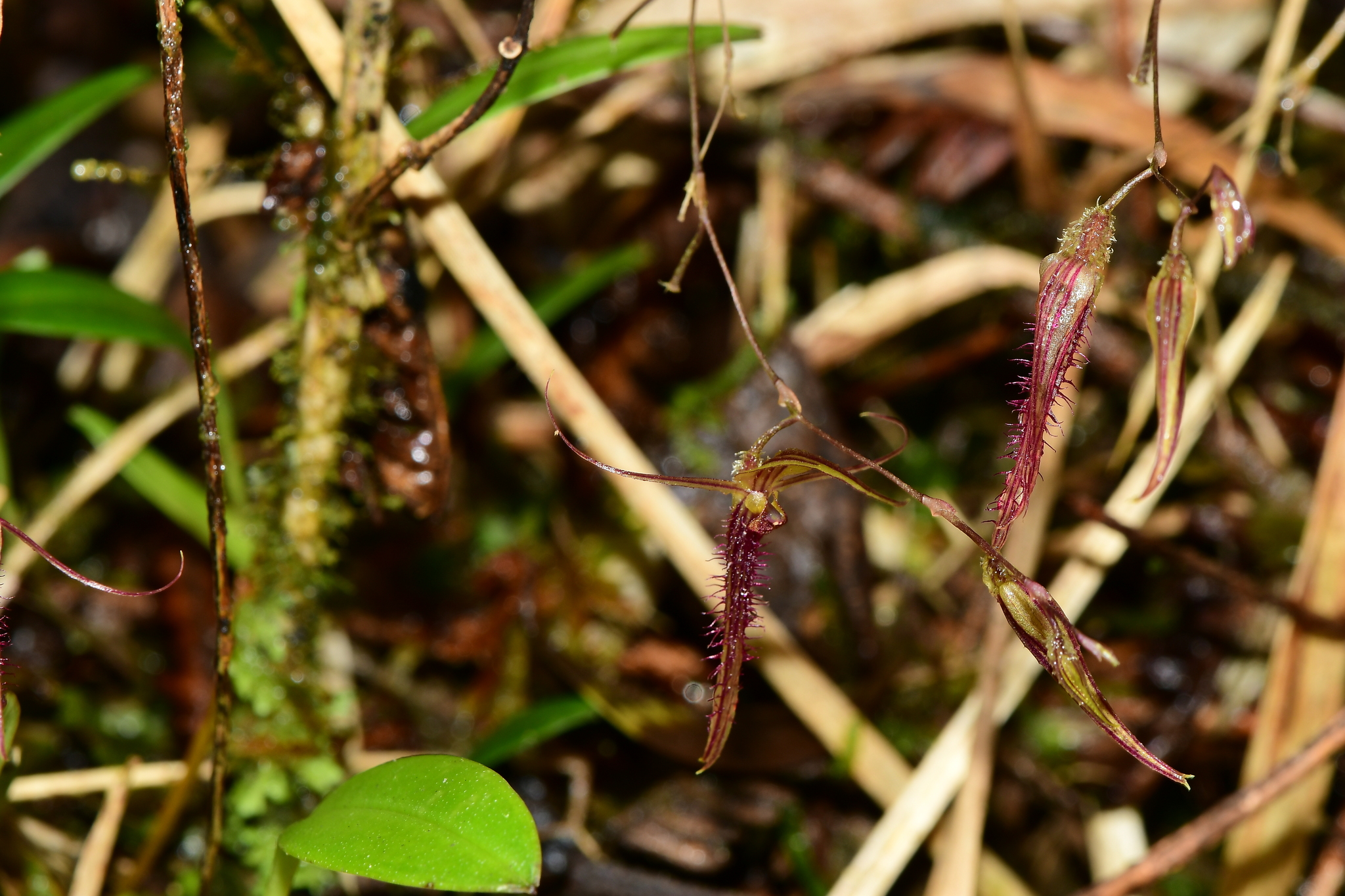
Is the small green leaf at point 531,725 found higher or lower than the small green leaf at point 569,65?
lower

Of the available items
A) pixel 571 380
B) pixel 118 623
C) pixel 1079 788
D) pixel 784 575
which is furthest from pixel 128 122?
pixel 1079 788

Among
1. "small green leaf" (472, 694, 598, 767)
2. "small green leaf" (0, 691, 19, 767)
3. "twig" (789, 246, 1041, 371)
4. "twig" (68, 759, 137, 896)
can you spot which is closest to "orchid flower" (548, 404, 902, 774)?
"small green leaf" (472, 694, 598, 767)

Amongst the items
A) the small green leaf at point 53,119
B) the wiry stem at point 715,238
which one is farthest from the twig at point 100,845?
the wiry stem at point 715,238

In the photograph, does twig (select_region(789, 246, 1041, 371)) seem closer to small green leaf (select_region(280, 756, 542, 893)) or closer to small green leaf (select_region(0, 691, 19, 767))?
small green leaf (select_region(280, 756, 542, 893))

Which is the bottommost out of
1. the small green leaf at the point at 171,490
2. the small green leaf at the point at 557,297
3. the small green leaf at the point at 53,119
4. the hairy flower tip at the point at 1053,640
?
the small green leaf at the point at 171,490

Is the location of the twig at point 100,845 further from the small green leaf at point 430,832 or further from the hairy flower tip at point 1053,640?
the hairy flower tip at point 1053,640

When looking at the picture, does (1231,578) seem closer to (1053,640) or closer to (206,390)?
(1053,640)

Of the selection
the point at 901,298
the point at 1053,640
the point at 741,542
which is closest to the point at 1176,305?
the point at 1053,640
